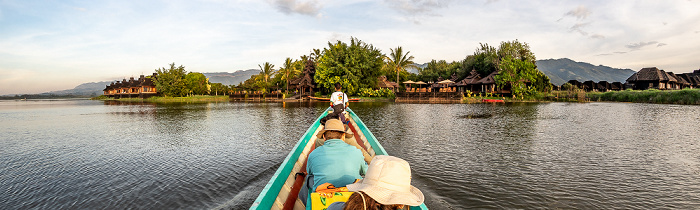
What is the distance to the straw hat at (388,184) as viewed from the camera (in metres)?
2.23

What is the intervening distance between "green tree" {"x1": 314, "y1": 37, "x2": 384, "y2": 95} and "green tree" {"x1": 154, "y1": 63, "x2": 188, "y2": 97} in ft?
121

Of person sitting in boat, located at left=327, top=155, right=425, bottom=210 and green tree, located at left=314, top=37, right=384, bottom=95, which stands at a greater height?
green tree, located at left=314, top=37, right=384, bottom=95

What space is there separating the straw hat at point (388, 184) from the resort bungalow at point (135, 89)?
91.8 m

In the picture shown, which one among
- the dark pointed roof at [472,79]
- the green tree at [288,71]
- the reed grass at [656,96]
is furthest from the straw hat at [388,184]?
the green tree at [288,71]

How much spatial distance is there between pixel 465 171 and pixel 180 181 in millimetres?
6686

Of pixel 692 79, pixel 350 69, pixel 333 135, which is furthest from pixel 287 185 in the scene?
pixel 692 79

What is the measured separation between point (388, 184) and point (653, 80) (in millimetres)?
77802

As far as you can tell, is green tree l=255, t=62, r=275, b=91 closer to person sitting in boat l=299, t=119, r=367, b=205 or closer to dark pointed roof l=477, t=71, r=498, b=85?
dark pointed roof l=477, t=71, r=498, b=85

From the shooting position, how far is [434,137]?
1280 centimetres

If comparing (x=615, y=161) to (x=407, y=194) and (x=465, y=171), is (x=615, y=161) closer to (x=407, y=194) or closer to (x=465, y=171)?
(x=465, y=171)

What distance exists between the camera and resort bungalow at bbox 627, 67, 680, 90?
56156mm

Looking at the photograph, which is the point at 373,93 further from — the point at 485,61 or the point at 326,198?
the point at 326,198

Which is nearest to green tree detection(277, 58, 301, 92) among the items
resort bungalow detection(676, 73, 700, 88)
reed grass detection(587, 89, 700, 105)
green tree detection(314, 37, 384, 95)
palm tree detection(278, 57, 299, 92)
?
palm tree detection(278, 57, 299, 92)

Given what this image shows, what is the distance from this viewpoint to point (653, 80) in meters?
56.6
